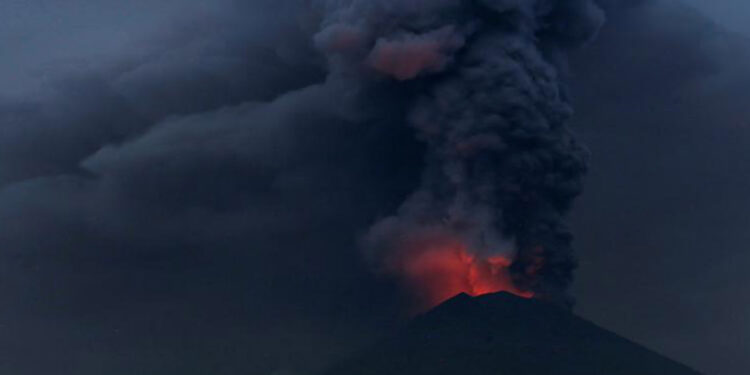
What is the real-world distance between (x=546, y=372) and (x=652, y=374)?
19.0ft

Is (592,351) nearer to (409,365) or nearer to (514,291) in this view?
(514,291)

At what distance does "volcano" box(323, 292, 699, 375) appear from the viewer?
46.2m

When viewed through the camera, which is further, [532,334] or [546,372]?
[532,334]

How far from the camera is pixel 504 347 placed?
4797 centimetres

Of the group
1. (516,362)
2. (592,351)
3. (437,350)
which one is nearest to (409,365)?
(437,350)

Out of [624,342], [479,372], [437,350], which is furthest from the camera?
[624,342]

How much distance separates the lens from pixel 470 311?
51.0 m

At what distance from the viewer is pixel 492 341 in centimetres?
4872

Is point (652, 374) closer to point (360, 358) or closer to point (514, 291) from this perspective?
point (514, 291)

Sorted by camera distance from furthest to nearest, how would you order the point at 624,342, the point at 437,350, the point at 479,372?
the point at 624,342 → the point at 437,350 → the point at 479,372

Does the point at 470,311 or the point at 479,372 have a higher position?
the point at 470,311

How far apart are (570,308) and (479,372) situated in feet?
26.6

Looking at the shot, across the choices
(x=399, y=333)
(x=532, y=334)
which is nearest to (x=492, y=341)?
(x=532, y=334)

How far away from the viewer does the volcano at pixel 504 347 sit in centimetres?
4619
